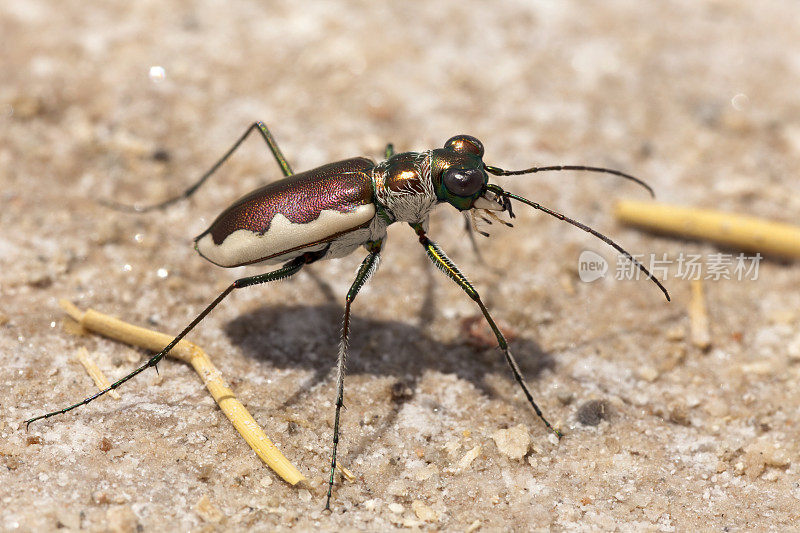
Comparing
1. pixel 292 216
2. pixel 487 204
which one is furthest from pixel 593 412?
pixel 292 216

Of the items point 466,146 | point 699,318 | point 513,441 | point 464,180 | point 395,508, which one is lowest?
point 395,508

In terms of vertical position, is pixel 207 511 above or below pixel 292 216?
below

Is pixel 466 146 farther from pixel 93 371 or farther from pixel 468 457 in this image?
pixel 93 371

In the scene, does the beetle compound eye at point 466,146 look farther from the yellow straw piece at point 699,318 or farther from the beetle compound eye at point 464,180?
the yellow straw piece at point 699,318

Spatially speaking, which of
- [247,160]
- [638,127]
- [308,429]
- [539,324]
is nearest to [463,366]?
[539,324]

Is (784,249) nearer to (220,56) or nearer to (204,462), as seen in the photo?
(204,462)

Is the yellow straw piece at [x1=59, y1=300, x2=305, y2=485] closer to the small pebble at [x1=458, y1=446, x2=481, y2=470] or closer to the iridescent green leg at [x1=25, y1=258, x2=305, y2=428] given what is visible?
the iridescent green leg at [x1=25, y1=258, x2=305, y2=428]

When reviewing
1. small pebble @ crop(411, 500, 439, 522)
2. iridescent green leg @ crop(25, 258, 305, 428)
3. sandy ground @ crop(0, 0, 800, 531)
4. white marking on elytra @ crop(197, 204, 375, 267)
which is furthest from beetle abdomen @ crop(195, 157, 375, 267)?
small pebble @ crop(411, 500, 439, 522)

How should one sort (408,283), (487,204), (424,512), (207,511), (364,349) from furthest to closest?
(408,283)
(364,349)
(487,204)
(424,512)
(207,511)
